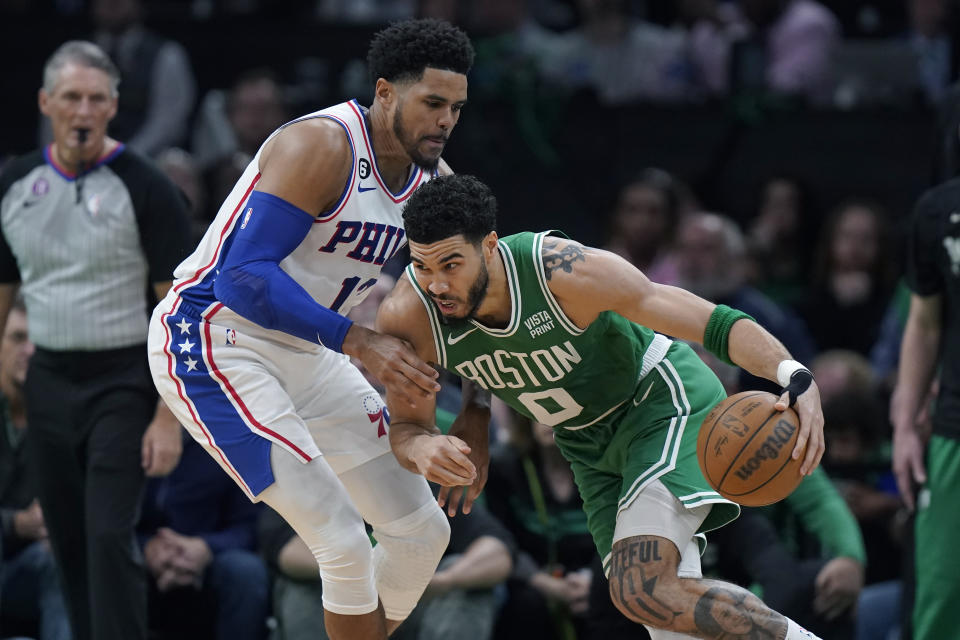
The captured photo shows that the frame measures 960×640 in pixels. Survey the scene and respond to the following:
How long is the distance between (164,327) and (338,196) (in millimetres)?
763

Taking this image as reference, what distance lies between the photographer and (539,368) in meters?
4.72

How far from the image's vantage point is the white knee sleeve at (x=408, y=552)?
490 centimetres

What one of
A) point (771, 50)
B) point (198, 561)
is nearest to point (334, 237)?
point (198, 561)

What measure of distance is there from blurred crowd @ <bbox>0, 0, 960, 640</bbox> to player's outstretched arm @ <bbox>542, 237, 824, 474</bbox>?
1.79 meters

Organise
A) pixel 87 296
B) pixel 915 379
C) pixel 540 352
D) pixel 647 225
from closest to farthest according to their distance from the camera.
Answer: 1. pixel 540 352
2. pixel 87 296
3. pixel 915 379
4. pixel 647 225

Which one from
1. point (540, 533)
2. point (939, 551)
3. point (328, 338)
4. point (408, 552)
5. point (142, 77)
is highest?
point (142, 77)

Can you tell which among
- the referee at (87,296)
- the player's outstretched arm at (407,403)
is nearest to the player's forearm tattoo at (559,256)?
the player's outstretched arm at (407,403)

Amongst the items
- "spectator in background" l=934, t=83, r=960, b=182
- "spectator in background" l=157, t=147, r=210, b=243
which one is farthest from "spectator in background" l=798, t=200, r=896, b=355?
"spectator in background" l=157, t=147, r=210, b=243

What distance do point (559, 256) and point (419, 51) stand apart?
2.77 feet

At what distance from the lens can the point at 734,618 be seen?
4398 mm

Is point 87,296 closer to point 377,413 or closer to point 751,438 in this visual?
point 377,413

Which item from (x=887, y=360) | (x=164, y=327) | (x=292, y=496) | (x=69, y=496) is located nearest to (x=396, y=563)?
(x=292, y=496)

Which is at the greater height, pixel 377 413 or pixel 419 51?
pixel 419 51

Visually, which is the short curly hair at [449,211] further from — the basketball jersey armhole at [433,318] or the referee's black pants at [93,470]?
the referee's black pants at [93,470]
